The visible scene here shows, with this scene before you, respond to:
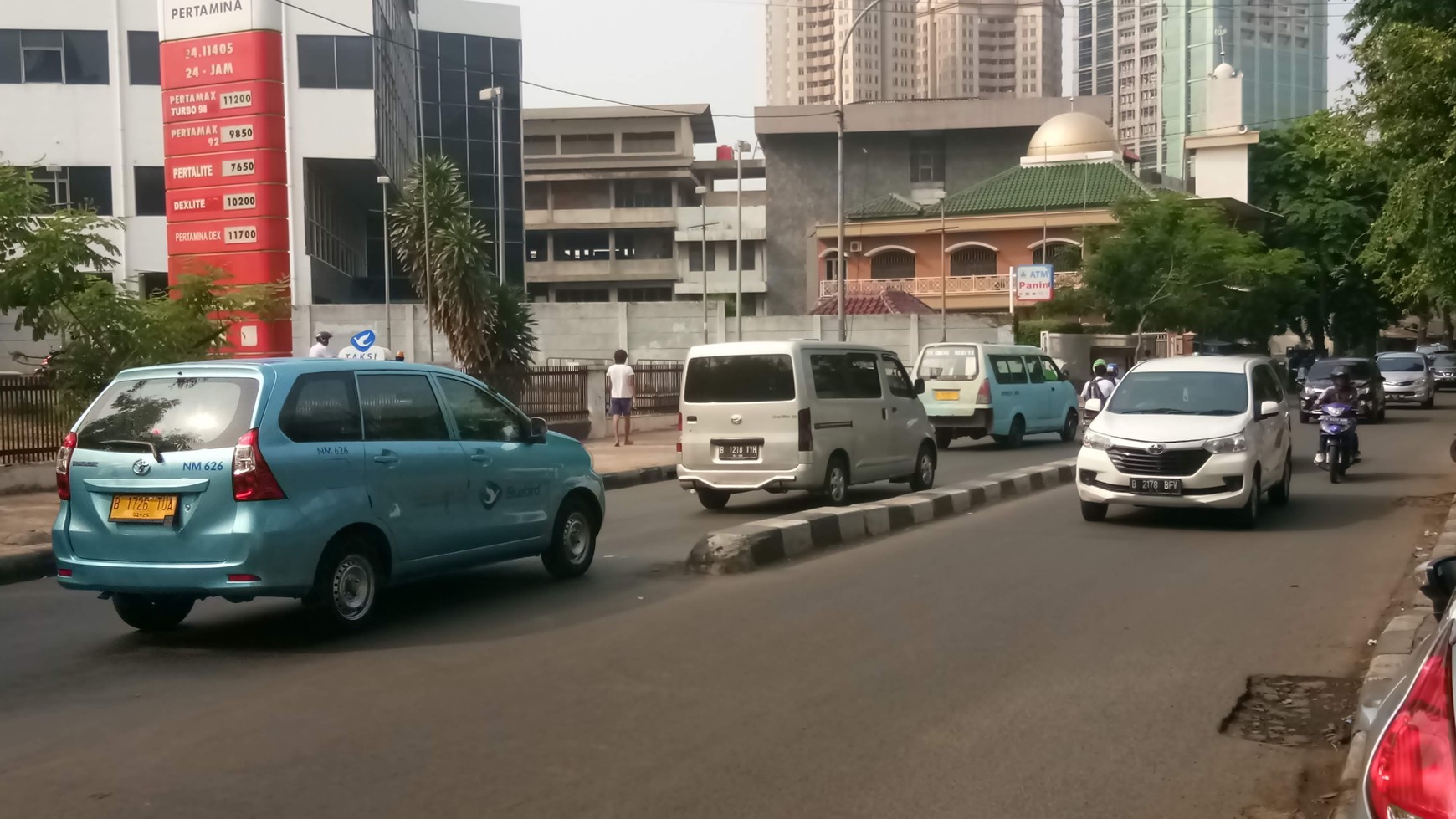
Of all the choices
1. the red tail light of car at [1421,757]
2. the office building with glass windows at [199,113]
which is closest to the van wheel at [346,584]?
the red tail light of car at [1421,757]

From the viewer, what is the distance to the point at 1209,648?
25.3ft

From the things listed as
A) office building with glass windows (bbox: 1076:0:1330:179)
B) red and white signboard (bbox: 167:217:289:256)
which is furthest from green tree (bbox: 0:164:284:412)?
office building with glass windows (bbox: 1076:0:1330:179)

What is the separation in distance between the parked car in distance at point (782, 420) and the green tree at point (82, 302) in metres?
6.22

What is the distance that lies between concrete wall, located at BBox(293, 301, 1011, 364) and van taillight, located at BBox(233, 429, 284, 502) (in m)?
31.3

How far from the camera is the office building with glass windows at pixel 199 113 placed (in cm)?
4172

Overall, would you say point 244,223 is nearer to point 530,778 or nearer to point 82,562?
point 82,562

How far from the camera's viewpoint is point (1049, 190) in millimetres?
57688

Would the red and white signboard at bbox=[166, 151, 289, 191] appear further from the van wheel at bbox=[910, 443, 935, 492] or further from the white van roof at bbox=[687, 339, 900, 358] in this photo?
the van wheel at bbox=[910, 443, 935, 492]

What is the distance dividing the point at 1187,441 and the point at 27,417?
13.5 m

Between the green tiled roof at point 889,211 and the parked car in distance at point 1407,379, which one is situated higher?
the green tiled roof at point 889,211

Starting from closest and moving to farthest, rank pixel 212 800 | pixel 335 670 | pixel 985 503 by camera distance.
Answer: pixel 212 800, pixel 335 670, pixel 985 503

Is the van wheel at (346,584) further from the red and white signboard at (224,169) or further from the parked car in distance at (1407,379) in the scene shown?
the red and white signboard at (224,169)

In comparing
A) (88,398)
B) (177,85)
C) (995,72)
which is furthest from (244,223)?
(995,72)

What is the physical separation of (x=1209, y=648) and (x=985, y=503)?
8.00 metres
